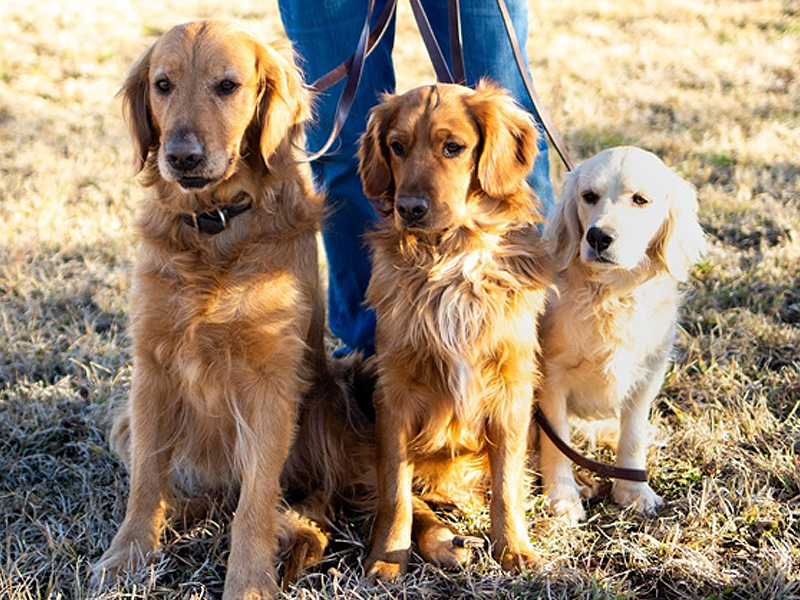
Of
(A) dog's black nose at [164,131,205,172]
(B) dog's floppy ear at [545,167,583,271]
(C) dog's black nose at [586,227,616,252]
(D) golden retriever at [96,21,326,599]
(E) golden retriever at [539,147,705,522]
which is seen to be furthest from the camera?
(B) dog's floppy ear at [545,167,583,271]

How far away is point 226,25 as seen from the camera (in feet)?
8.64

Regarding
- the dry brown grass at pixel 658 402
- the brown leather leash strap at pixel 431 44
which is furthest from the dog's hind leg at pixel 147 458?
the brown leather leash strap at pixel 431 44

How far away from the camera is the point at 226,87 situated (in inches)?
102

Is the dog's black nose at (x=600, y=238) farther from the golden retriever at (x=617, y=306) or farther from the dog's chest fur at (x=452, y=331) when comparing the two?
the dog's chest fur at (x=452, y=331)

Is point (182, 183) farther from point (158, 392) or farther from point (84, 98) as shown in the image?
point (84, 98)

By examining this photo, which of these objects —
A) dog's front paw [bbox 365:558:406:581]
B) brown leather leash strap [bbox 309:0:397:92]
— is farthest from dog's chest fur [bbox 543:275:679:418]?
brown leather leash strap [bbox 309:0:397:92]

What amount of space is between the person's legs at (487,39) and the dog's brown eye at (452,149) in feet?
2.54

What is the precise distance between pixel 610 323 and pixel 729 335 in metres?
1.26

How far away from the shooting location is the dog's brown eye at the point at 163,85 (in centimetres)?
257

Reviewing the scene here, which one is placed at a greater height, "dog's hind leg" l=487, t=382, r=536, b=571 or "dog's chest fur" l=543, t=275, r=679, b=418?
"dog's chest fur" l=543, t=275, r=679, b=418

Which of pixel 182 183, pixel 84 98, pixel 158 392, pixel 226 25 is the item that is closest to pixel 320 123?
pixel 226 25

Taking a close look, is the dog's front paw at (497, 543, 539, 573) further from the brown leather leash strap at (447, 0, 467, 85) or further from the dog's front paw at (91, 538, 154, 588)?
the brown leather leash strap at (447, 0, 467, 85)

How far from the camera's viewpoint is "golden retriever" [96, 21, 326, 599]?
8.30 feet

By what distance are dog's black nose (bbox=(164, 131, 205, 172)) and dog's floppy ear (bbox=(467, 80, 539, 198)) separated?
88cm
